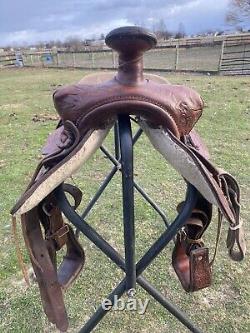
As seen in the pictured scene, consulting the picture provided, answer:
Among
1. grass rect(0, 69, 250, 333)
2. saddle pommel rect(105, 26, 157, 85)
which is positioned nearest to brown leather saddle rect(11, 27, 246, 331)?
saddle pommel rect(105, 26, 157, 85)

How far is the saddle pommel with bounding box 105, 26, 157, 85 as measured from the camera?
0.77 meters

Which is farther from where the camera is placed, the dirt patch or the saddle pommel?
the dirt patch

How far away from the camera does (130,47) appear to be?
792 mm

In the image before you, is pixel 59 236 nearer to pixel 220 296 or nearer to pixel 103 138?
pixel 103 138

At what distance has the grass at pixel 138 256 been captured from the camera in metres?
1.54

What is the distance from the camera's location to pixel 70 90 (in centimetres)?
90

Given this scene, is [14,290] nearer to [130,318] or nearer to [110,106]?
[130,318]

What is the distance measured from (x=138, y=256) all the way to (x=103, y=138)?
123cm

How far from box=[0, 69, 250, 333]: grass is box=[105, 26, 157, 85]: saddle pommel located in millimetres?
1184

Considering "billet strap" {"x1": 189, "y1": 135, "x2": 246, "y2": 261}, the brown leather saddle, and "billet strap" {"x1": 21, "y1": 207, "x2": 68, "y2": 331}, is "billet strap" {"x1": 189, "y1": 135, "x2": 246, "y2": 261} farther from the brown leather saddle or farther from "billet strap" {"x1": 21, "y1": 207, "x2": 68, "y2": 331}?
"billet strap" {"x1": 21, "y1": 207, "x2": 68, "y2": 331}

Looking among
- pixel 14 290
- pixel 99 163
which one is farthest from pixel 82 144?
pixel 99 163

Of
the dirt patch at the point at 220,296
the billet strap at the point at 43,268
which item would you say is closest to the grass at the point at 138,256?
the dirt patch at the point at 220,296

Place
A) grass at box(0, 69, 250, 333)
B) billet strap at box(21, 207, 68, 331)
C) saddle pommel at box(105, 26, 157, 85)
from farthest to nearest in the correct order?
grass at box(0, 69, 250, 333)
billet strap at box(21, 207, 68, 331)
saddle pommel at box(105, 26, 157, 85)

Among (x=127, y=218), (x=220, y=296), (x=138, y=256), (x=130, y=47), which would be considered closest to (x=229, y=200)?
(x=127, y=218)
